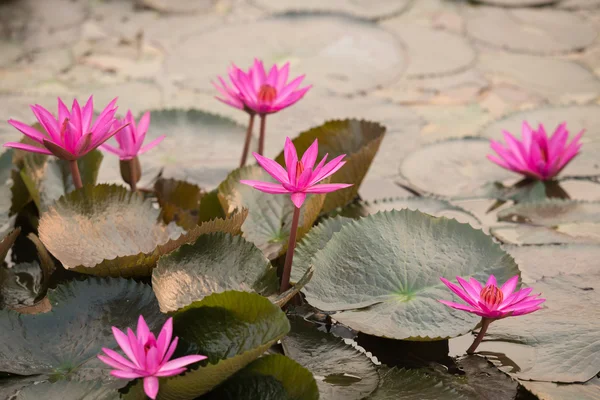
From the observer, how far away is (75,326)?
1.08m

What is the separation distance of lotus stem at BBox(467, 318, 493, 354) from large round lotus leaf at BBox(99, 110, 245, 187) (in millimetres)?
799

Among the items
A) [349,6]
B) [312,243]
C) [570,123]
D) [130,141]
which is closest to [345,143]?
[312,243]

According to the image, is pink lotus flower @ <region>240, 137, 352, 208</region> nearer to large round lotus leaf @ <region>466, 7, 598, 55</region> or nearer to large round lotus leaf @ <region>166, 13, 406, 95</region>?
large round lotus leaf @ <region>166, 13, 406, 95</region>

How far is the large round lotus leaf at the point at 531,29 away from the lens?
263cm

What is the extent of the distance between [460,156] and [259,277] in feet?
3.20

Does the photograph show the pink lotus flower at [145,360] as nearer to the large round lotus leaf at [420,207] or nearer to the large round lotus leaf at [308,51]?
the large round lotus leaf at [420,207]

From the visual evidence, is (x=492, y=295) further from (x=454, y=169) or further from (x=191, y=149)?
(x=191, y=149)

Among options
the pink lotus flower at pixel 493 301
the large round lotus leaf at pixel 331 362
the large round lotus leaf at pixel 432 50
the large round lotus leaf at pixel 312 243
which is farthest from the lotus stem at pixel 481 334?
the large round lotus leaf at pixel 432 50

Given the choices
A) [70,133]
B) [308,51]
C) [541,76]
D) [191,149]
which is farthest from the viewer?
[308,51]

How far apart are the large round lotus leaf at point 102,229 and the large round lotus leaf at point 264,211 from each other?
0.42 ft

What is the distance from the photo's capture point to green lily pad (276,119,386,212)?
4.82 ft

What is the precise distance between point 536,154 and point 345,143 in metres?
0.50

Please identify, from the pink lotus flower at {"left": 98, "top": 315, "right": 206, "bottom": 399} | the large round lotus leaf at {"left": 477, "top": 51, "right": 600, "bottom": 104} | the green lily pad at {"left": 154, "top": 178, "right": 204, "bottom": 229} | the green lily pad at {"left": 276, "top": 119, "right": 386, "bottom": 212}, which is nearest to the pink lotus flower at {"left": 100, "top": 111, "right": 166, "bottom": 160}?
the green lily pad at {"left": 154, "top": 178, "right": 204, "bottom": 229}

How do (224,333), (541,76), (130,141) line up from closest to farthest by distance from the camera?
(224,333) < (130,141) < (541,76)
